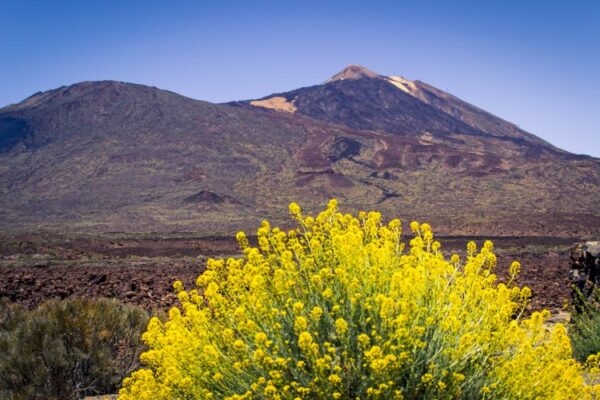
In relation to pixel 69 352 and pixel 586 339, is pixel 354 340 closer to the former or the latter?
pixel 69 352

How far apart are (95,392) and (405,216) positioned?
42.4 m

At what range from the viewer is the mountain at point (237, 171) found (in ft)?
161

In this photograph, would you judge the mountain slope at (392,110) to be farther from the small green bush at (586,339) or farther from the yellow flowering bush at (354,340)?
the yellow flowering bush at (354,340)

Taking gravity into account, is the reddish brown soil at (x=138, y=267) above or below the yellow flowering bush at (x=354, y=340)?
below

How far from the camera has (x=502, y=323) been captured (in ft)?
10.7

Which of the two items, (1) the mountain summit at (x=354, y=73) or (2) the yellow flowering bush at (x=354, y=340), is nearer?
(2) the yellow flowering bush at (x=354, y=340)

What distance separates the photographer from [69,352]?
5.38 meters

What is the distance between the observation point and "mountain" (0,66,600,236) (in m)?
49.0

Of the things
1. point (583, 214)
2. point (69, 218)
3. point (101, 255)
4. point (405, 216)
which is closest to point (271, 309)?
point (101, 255)

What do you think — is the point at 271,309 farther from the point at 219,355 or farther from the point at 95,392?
the point at 95,392

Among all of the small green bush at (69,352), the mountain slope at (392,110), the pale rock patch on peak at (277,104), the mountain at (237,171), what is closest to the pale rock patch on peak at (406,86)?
the mountain slope at (392,110)

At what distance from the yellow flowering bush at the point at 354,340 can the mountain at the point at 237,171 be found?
34.6 m

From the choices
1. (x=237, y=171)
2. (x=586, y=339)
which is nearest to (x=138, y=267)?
(x=586, y=339)

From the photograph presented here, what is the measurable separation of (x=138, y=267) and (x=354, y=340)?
17.6 m
